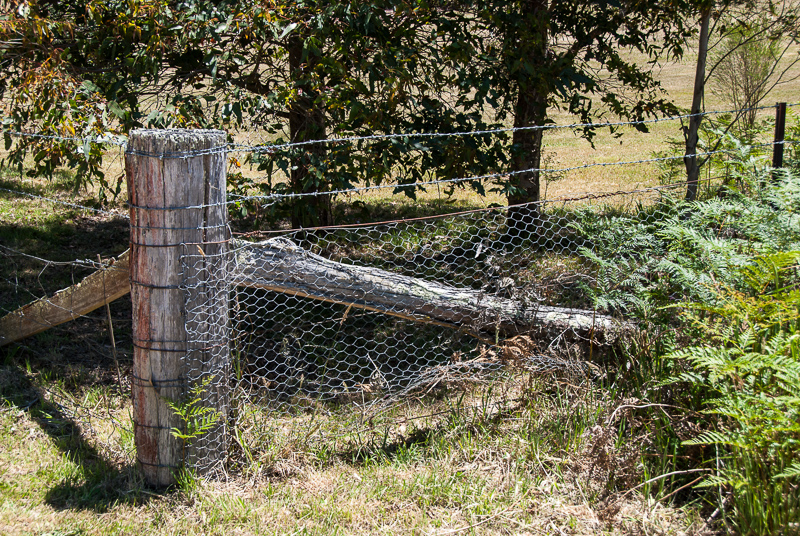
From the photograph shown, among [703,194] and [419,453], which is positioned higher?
[703,194]

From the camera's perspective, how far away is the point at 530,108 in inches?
274

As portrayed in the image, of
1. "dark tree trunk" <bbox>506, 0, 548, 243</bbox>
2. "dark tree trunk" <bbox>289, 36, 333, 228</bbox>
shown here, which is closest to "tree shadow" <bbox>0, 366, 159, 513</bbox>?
"dark tree trunk" <bbox>289, 36, 333, 228</bbox>

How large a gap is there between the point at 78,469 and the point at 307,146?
3200mm

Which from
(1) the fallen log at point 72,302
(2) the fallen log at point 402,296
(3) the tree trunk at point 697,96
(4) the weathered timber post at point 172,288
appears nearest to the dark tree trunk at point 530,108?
(2) the fallen log at point 402,296

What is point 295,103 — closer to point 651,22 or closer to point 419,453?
point 419,453

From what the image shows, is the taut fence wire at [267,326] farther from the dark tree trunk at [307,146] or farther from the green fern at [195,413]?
the dark tree trunk at [307,146]

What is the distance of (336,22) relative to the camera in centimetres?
497

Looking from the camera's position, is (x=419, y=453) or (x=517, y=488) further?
(x=419, y=453)

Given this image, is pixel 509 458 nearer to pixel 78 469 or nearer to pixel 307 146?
pixel 78 469

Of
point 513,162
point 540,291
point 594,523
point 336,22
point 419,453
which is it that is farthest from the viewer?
point 513,162

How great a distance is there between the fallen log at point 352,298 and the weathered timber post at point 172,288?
40 centimetres

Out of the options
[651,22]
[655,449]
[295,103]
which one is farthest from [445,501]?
[651,22]

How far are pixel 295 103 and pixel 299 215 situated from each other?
2.95 feet

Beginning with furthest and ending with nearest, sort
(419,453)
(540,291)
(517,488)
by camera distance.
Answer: (540,291), (419,453), (517,488)
